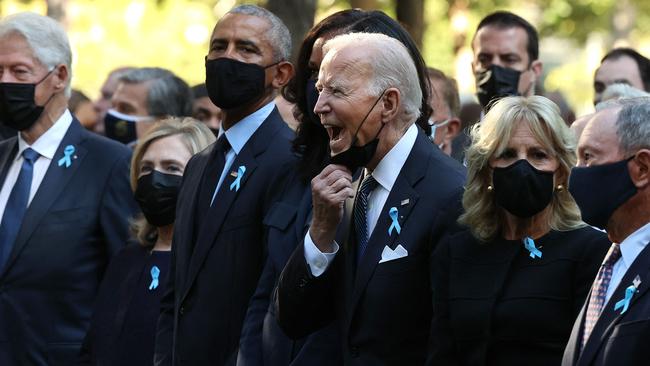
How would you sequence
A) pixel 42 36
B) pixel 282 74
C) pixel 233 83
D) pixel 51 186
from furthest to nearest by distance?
pixel 42 36 < pixel 51 186 < pixel 282 74 < pixel 233 83

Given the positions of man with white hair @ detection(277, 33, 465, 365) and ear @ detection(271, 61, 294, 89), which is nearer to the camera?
man with white hair @ detection(277, 33, 465, 365)

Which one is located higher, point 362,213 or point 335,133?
point 335,133

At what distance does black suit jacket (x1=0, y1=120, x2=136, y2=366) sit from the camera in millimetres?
8844

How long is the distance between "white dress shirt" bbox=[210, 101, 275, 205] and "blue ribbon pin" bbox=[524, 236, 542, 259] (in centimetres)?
198

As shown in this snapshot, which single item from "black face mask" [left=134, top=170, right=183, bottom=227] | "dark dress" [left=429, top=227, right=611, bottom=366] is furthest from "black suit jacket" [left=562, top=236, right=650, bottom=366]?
"black face mask" [left=134, top=170, right=183, bottom=227]

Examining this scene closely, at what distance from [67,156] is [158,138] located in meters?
0.76

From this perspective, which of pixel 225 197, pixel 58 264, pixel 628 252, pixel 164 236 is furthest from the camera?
pixel 58 264

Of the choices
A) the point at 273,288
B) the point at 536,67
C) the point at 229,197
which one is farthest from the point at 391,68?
the point at 536,67

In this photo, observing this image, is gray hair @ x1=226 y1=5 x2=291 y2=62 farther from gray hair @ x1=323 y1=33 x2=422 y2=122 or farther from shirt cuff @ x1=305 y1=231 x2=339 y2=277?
shirt cuff @ x1=305 y1=231 x2=339 y2=277

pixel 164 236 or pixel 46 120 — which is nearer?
pixel 164 236

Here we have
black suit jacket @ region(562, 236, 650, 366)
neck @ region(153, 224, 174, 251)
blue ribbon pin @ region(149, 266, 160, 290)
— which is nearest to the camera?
black suit jacket @ region(562, 236, 650, 366)

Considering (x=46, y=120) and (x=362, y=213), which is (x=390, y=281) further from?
(x=46, y=120)

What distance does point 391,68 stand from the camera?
6.45 metres

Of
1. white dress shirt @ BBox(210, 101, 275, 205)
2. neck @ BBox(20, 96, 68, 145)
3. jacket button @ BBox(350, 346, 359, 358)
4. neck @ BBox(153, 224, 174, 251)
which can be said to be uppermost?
white dress shirt @ BBox(210, 101, 275, 205)
